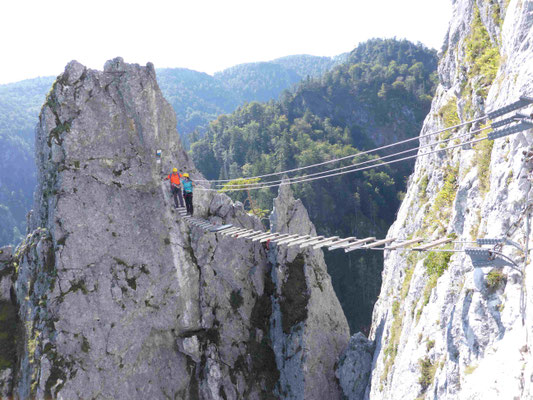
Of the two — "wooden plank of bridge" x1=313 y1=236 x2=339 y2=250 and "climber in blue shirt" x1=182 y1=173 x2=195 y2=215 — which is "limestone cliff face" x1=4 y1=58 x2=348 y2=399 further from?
"wooden plank of bridge" x1=313 y1=236 x2=339 y2=250

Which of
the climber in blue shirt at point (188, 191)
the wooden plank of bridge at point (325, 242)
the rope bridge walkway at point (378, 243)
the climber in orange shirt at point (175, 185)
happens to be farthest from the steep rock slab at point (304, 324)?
→ the wooden plank of bridge at point (325, 242)

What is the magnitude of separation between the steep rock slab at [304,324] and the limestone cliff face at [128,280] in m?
0.10

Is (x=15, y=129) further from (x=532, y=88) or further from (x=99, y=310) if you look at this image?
(x=532, y=88)

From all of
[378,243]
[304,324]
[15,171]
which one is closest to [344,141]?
[304,324]

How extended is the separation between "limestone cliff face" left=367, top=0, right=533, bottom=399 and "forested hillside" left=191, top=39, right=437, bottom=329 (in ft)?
135

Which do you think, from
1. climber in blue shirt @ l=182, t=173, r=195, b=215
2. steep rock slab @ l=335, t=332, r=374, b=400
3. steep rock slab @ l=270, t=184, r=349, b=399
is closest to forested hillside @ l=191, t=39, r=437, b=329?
steep rock slab @ l=270, t=184, r=349, b=399

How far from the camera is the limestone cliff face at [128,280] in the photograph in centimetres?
1574

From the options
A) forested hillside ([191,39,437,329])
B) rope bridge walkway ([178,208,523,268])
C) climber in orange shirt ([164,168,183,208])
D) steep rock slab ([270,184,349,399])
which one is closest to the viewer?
rope bridge walkway ([178,208,523,268])

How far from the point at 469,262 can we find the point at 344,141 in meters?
97.2

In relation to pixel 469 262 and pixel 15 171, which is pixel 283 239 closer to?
pixel 469 262

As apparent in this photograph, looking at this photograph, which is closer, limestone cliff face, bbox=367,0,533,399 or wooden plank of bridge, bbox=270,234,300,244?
limestone cliff face, bbox=367,0,533,399

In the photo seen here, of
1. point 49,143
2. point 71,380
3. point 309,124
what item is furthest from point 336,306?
point 309,124

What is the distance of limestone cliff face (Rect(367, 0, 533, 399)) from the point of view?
7.36 meters

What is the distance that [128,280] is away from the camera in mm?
17125
